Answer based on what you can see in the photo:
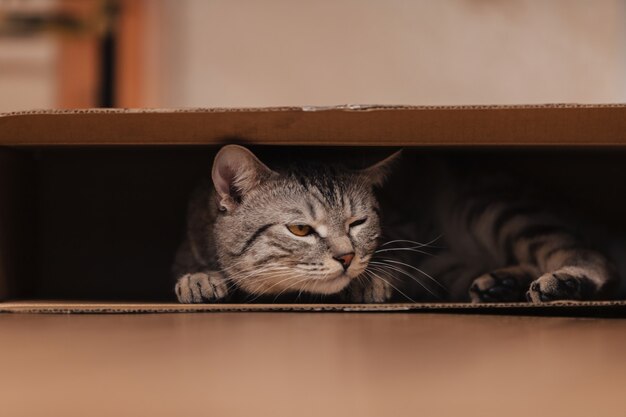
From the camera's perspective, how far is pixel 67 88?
2.57 metres

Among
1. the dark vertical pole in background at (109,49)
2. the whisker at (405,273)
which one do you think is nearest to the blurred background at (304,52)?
the dark vertical pole in background at (109,49)

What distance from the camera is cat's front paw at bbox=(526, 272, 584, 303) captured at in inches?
42.7

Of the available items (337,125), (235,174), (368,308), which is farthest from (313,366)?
(235,174)

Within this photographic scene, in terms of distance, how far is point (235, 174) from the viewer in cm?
122

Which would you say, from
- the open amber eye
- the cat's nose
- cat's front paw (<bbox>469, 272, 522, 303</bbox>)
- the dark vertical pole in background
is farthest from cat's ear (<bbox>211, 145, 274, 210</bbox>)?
the dark vertical pole in background

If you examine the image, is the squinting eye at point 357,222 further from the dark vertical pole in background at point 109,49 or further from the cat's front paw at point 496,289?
the dark vertical pole in background at point 109,49

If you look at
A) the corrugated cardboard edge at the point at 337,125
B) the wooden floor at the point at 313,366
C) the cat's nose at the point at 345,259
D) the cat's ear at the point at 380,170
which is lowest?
the wooden floor at the point at 313,366

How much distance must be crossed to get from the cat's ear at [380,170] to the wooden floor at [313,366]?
38 cm

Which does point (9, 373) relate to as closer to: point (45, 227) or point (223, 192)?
point (223, 192)

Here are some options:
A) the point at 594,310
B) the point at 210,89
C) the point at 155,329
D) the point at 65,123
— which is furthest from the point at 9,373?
the point at 210,89

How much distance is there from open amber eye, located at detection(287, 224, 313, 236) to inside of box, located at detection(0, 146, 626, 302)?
21 cm

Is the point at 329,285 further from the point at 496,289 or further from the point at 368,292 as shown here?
the point at 496,289

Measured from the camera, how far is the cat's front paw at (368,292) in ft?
3.97

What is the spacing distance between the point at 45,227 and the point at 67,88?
1.24m
